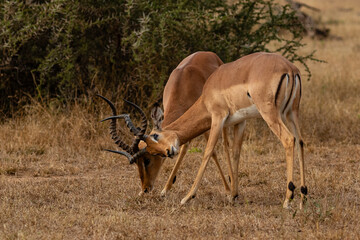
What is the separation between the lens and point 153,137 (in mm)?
5398

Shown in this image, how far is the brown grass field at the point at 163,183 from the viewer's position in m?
4.49

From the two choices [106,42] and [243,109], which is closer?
[243,109]

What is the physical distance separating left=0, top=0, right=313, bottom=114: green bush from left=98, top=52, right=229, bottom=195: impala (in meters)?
1.75

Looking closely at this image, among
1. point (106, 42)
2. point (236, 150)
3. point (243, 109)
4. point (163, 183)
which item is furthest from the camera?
point (106, 42)

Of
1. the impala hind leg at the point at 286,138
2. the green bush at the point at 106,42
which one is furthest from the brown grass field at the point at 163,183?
the green bush at the point at 106,42

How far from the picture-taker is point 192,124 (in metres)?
5.49

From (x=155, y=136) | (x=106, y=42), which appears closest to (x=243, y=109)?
(x=155, y=136)

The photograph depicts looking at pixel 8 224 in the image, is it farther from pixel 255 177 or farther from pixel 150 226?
pixel 255 177

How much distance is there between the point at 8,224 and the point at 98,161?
2611 millimetres

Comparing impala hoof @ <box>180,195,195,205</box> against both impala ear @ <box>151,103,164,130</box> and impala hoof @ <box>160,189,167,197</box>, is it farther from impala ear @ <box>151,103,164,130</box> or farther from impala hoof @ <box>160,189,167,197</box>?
impala ear @ <box>151,103,164,130</box>

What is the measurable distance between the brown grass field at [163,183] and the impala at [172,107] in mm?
212

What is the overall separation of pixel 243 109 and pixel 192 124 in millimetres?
547

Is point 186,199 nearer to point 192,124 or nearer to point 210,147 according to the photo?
point 210,147

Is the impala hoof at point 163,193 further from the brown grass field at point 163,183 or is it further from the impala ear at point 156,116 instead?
the impala ear at point 156,116
